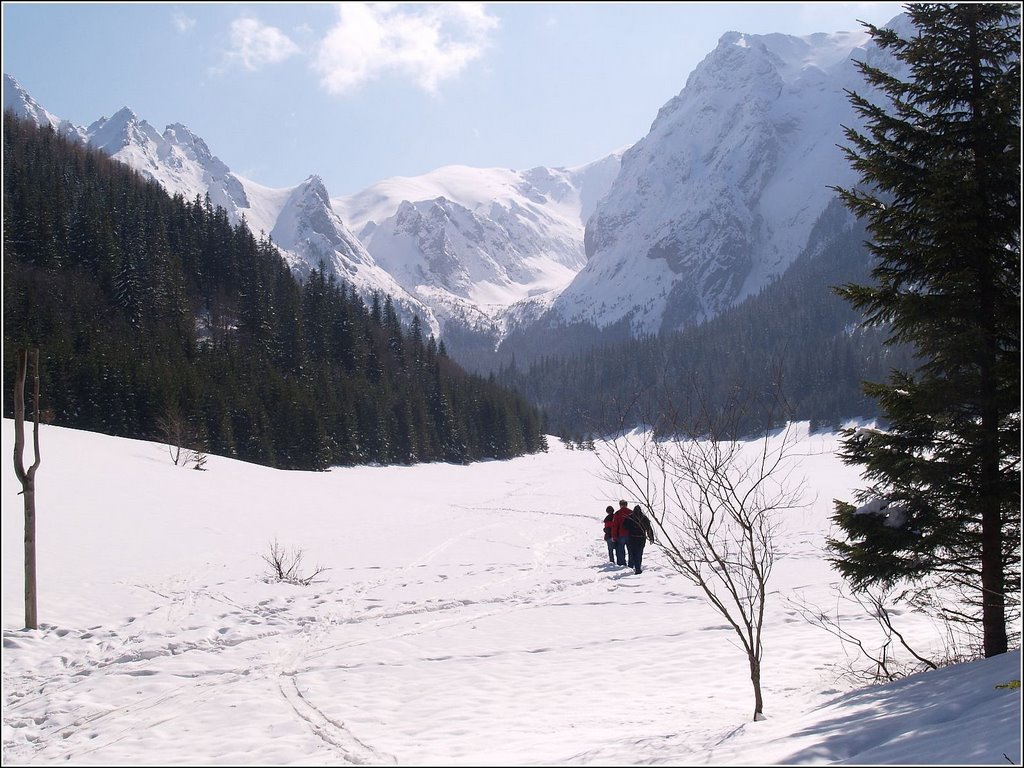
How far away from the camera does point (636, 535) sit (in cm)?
1703

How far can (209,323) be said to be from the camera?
7200 cm

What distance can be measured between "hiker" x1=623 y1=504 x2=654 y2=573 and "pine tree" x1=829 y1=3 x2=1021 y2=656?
9.37 m

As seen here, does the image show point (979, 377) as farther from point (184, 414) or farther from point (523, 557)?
point (184, 414)

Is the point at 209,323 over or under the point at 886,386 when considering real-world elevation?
over

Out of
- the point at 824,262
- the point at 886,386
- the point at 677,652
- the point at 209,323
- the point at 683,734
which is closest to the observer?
the point at 683,734

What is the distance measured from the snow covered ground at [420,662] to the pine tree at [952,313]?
129 centimetres

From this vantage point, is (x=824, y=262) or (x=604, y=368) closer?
(x=604, y=368)

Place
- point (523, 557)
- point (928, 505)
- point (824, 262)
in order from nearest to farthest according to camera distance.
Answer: point (928, 505)
point (523, 557)
point (824, 262)

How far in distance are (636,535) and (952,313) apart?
11226 mm

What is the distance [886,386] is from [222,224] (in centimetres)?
9164

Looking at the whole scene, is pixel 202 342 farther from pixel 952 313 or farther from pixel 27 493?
pixel 952 313

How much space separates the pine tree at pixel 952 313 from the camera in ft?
22.0

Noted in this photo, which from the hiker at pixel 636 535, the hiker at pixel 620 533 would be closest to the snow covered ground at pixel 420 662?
the hiker at pixel 636 535

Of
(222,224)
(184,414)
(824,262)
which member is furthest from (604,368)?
(184,414)
